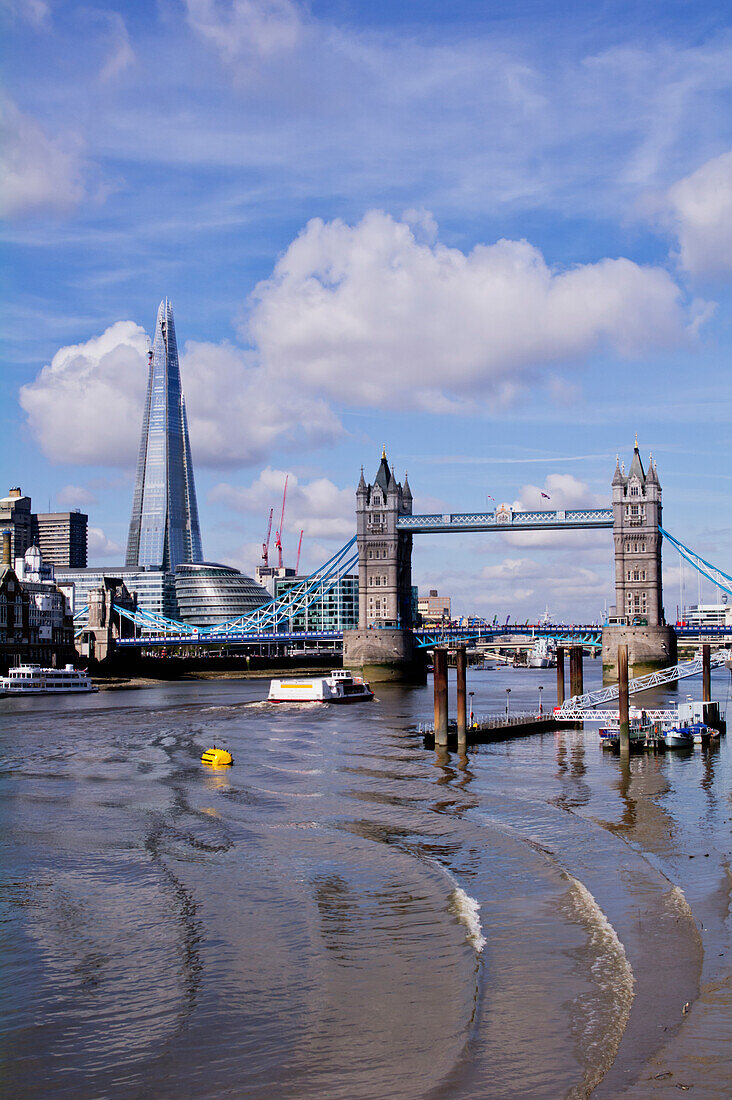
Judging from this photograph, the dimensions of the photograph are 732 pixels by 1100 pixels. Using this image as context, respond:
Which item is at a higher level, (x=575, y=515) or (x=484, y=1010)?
(x=575, y=515)

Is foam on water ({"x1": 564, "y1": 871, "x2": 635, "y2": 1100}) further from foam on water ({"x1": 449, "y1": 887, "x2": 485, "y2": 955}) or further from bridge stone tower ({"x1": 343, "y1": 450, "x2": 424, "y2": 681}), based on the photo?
bridge stone tower ({"x1": 343, "y1": 450, "x2": 424, "y2": 681})

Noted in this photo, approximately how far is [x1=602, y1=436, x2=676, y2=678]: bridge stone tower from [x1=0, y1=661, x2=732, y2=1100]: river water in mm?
105623

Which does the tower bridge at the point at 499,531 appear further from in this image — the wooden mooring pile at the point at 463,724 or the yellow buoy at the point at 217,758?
the yellow buoy at the point at 217,758

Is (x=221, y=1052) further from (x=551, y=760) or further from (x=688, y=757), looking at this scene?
(x=688, y=757)

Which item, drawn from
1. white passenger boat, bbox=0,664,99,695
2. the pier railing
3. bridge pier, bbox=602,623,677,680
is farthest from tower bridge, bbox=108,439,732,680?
the pier railing

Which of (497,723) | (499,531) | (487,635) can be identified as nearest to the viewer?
(497,723)

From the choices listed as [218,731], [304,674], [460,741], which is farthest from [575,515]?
[460,741]

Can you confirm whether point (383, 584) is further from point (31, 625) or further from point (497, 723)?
point (497, 723)

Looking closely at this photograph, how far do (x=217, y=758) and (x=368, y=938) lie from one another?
33598 millimetres

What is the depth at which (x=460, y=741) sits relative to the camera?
58.7 m

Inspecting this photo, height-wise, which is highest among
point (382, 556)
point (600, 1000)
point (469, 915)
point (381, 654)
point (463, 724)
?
point (382, 556)

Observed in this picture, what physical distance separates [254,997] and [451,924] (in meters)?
6.06

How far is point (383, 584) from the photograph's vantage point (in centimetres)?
17725

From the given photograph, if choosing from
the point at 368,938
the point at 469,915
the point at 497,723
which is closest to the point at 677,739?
the point at 497,723
